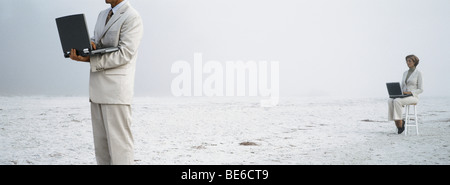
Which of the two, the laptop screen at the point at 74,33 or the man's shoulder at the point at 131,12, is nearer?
the laptop screen at the point at 74,33

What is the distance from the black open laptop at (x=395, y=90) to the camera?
19.6 ft

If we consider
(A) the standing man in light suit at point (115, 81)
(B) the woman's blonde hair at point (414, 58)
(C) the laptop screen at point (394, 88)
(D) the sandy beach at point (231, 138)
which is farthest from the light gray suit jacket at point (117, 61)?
→ (B) the woman's blonde hair at point (414, 58)

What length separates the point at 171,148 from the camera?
15.9ft

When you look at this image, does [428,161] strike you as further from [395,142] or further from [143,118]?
[143,118]

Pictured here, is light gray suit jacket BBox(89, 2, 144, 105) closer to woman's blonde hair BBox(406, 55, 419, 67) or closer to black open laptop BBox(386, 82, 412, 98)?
black open laptop BBox(386, 82, 412, 98)

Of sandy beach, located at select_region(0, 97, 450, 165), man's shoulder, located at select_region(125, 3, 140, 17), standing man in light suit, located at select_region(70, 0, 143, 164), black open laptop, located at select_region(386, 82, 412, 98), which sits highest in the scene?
man's shoulder, located at select_region(125, 3, 140, 17)

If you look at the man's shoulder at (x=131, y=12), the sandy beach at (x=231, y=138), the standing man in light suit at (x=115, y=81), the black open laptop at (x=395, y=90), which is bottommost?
the sandy beach at (x=231, y=138)

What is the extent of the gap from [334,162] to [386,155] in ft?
2.55

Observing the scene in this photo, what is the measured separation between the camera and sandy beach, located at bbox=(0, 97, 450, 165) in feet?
13.9

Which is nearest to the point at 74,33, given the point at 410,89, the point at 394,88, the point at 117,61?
the point at 117,61

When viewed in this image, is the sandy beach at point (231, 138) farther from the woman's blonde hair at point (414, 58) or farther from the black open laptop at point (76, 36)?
the black open laptop at point (76, 36)

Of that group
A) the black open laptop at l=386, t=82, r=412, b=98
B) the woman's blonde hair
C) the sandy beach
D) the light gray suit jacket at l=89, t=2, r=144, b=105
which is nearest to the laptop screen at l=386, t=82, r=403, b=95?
the black open laptop at l=386, t=82, r=412, b=98

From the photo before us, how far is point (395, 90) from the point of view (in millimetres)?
6051

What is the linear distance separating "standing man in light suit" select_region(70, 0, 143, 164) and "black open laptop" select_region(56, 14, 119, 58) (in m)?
0.05
